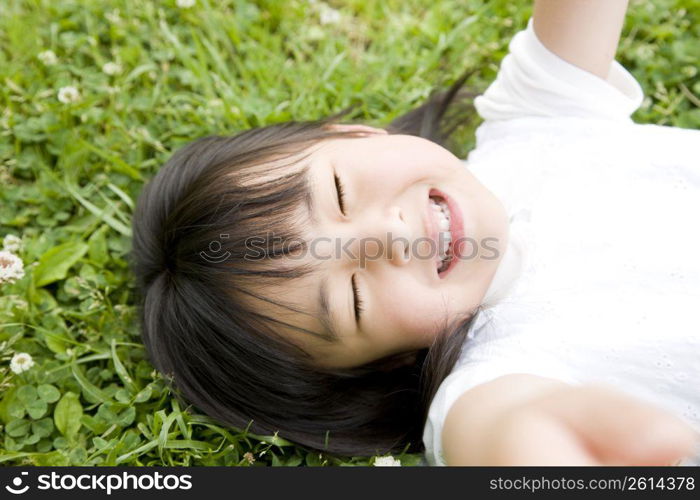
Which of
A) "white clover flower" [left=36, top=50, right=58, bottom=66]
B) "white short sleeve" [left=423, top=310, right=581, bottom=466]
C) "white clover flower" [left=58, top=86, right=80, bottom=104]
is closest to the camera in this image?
"white short sleeve" [left=423, top=310, right=581, bottom=466]

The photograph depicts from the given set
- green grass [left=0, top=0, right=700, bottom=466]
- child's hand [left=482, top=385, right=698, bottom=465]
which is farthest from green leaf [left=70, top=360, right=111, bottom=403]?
child's hand [left=482, top=385, right=698, bottom=465]

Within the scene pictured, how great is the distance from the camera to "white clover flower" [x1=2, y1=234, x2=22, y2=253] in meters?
2.14

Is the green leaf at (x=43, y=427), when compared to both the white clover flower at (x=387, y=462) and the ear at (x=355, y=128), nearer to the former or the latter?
the white clover flower at (x=387, y=462)

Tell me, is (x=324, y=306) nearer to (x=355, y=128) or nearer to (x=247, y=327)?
(x=247, y=327)

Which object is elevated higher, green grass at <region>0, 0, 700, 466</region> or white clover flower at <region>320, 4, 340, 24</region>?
white clover flower at <region>320, 4, 340, 24</region>

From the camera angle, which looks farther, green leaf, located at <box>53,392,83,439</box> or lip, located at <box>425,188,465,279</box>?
green leaf, located at <box>53,392,83,439</box>

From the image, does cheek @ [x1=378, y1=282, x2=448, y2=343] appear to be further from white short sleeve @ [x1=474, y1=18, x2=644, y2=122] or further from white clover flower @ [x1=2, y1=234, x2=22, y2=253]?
white clover flower @ [x1=2, y1=234, x2=22, y2=253]

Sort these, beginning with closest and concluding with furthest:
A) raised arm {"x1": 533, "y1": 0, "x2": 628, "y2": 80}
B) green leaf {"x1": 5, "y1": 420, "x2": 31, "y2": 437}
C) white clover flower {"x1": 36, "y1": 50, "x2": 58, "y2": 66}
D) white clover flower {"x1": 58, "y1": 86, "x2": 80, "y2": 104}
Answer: green leaf {"x1": 5, "y1": 420, "x2": 31, "y2": 437} → raised arm {"x1": 533, "y1": 0, "x2": 628, "y2": 80} → white clover flower {"x1": 58, "y1": 86, "x2": 80, "y2": 104} → white clover flower {"x1": 36, "y1": 50, "x2": 58, "y2": 66}

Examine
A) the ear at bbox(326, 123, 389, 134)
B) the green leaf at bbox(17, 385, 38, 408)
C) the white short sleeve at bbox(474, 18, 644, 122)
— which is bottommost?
the green leaf at bbox(17, 385, 38, 408)

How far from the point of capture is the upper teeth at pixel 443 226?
5.79ft

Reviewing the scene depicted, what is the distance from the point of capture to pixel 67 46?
2.61 metres

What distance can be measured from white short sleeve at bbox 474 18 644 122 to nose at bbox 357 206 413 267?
703mm
